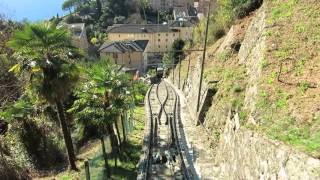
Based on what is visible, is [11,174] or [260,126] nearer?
[260,126]

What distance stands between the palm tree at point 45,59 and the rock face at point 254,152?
784 centimetres

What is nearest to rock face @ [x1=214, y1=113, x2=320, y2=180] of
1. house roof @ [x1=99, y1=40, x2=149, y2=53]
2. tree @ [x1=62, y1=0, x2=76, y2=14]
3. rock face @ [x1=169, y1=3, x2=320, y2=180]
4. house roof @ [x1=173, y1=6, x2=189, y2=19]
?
rock face @ [x1=169, y1=3, x2=320, y2=180]

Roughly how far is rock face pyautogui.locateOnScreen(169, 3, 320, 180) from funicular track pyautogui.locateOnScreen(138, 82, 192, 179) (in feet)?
7.30

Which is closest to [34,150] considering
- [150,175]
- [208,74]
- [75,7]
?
[150,175]

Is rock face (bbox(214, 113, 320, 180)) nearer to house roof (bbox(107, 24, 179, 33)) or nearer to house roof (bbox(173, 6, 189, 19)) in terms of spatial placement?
house roof (bbox(107, 24, 179, 33))

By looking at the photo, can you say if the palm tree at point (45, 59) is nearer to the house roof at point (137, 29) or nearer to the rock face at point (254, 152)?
the rock face at point (254, 152)

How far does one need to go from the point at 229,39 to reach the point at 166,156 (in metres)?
15.7

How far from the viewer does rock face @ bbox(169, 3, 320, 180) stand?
41.8 feet

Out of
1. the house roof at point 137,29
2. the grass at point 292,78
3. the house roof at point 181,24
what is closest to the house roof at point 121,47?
the house roof at point 137,29

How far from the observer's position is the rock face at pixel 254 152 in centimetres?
1273

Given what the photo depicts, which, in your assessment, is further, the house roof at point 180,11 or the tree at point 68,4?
the tree at point 68,4

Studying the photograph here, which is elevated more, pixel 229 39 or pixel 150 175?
pixel 229 39

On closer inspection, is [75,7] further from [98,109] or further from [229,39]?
[98,109]

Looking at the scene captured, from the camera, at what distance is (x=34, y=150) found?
2406 cm
